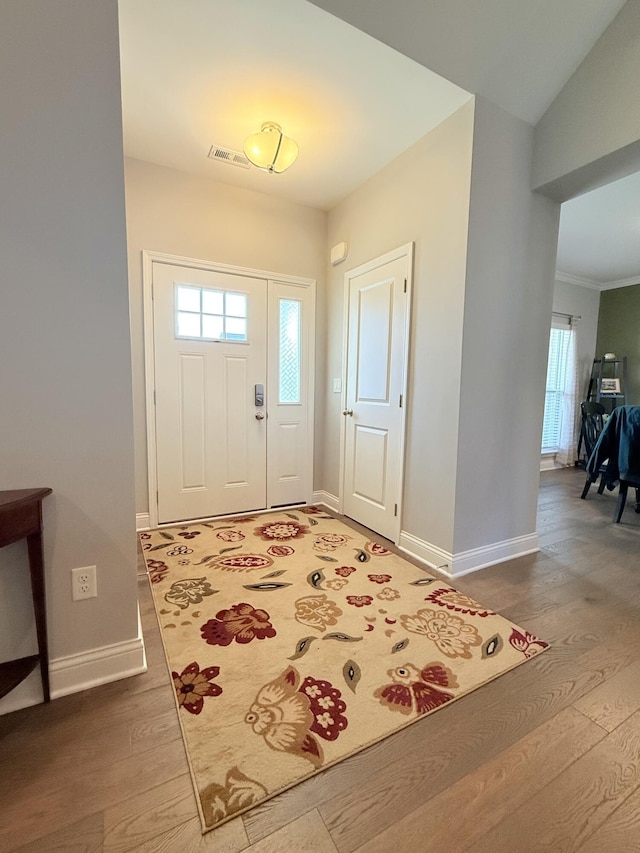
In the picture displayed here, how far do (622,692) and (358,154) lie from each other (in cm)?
321

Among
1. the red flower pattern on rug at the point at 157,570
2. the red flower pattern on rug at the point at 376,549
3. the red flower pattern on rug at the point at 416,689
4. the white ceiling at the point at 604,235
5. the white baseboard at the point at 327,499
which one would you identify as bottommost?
the red flower pattern on rug at the point at 376,549

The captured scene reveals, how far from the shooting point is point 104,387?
134cm

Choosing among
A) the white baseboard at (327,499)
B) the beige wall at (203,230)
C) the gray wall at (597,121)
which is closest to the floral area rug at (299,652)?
the white baseboard at (327,499)

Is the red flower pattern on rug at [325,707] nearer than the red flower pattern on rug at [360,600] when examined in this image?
Yes

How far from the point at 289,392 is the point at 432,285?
1540 millimetres

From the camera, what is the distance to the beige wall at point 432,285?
216cm

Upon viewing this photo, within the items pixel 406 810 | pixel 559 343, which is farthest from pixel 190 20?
pixel 559 343

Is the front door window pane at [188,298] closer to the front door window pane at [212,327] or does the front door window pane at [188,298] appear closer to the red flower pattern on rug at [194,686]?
the front door window pane at [212,327]

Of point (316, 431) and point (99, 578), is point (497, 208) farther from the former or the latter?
point (99, 578)

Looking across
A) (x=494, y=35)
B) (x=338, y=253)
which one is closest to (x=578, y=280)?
(x=338, y=253)

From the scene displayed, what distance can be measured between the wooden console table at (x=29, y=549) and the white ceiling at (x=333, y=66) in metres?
2.08

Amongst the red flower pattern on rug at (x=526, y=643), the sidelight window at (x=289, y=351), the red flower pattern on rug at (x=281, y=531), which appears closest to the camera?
the red flower pattern on rug at (x=526, y=643)

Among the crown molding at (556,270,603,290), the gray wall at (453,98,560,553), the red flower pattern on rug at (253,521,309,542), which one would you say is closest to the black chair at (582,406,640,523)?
the gray wall at (453,98,560,553)

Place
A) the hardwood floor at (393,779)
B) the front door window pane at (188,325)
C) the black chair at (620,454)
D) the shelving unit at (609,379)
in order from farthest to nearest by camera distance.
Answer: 1. the shelving unit at (609,379)
2. the black chair at (620,454)
3. the front door window pane at (188,325)
4. the hardwood floor at (393,779)
